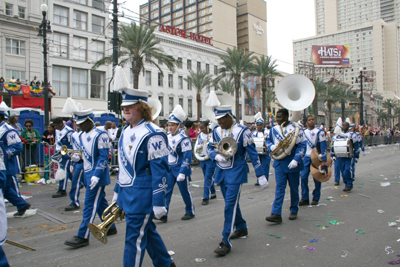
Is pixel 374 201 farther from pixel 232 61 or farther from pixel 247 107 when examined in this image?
pixel 247 107

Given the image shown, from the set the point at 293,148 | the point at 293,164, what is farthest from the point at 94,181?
the point at 293,148

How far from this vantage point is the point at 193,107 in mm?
49031

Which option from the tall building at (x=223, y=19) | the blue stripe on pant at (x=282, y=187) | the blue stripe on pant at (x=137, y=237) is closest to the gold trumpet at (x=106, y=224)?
the blue stripe on pant at (x=137, y=237)

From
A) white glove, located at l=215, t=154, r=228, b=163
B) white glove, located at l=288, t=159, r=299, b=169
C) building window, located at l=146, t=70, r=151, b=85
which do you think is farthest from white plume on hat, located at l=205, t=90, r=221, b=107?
building window, located at l=146, t=70, r=151, b=85

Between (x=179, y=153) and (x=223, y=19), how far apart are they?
7725 centimetres

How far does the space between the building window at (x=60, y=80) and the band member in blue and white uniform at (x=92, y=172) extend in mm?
30662

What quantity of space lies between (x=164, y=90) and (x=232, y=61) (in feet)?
42.3

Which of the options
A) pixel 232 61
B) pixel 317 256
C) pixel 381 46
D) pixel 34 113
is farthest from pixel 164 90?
pixel 381 46

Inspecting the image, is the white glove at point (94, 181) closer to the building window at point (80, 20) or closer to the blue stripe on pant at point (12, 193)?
the blue stripe on pant at point (12, 193)

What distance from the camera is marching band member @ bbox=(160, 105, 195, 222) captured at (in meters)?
6.23

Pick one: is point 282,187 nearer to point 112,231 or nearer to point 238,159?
point 238,159

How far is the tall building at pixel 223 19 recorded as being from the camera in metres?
77.0

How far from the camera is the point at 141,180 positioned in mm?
3322

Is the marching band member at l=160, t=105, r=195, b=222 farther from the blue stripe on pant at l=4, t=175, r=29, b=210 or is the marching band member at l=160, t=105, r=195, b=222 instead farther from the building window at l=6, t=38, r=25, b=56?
the building window at l=6, t=38, r=25, b=56
